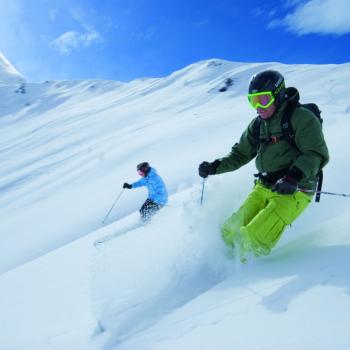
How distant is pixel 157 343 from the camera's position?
3.01m

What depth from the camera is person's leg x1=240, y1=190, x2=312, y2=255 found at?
156 inches

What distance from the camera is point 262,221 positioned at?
13.0ft

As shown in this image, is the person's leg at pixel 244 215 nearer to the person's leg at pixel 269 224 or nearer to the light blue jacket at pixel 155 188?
the person's leg at pixel 269 224

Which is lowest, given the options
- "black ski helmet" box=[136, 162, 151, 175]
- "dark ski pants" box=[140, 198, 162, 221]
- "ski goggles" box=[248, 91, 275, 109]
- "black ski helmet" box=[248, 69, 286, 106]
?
"dark ski pants" box=[140, 198, 162, 221]

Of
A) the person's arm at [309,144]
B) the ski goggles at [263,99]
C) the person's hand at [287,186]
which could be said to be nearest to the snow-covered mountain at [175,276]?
the person's hand at [287,186]

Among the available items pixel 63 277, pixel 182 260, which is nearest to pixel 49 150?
pixel 63 277

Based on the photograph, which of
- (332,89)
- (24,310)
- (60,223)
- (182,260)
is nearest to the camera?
(182,260)

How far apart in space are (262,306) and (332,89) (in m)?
29.6

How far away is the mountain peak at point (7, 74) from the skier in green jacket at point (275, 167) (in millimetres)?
132226

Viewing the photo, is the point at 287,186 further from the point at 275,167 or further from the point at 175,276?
the point at 175,276

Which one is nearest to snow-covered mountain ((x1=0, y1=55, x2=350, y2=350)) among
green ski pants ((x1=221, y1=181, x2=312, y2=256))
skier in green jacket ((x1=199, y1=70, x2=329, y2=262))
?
green ski pants ((x1=221, y1=181, x2=312, y2=256))

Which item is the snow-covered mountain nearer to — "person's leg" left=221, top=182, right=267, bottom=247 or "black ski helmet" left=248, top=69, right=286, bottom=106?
"person's leg" left=221, top=182, right=267, bottom=247

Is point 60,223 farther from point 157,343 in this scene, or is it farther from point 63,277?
point 157,343

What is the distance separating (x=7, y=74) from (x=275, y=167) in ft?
485
